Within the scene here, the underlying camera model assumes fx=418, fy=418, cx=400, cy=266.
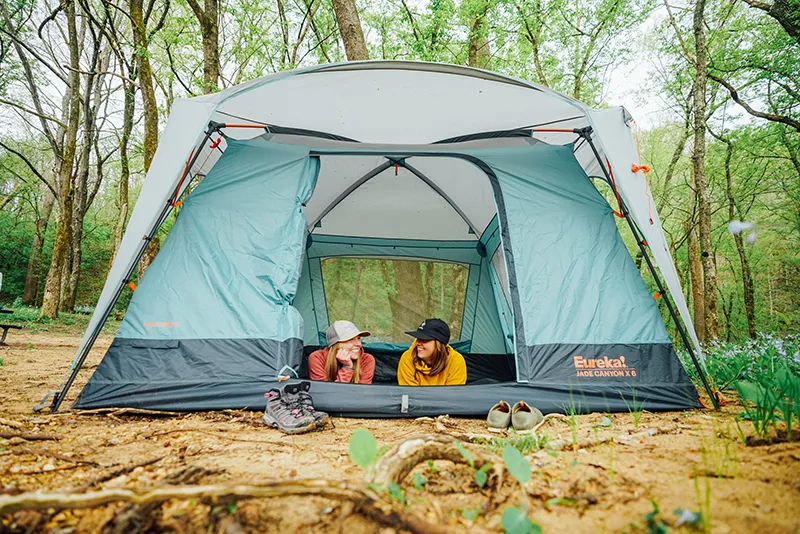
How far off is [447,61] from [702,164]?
5.35 m

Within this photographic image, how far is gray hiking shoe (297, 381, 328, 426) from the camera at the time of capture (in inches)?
92.0

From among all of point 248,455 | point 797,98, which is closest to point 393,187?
point 248,455

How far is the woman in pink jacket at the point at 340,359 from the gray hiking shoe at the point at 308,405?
898 mm

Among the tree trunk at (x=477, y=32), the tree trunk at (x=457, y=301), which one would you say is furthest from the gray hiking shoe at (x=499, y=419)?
the tree trunk at (x=477, y=32)

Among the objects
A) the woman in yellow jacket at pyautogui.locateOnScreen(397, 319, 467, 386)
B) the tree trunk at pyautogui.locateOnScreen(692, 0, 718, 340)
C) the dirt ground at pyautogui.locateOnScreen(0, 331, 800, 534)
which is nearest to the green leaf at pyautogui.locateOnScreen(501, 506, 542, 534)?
the dirt ground at pyautogui.locateOnScreen(0, 331, 800, 534)

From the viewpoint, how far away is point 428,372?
11.3 ft

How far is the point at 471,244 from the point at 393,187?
3.67 ft

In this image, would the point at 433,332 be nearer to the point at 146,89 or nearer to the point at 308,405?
the point at 308,405

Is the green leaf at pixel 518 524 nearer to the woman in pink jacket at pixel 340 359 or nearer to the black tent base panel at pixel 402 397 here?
the black tent base panel at pixel 402 397

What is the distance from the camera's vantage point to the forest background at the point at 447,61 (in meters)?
6.61

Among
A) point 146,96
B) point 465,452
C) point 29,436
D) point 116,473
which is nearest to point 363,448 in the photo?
point 465,452

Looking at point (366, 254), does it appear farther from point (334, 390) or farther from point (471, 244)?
point (334, 390)

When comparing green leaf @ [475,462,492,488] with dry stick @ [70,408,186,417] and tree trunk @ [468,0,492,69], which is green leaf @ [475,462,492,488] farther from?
tree trunk @ [468,0,492,69]

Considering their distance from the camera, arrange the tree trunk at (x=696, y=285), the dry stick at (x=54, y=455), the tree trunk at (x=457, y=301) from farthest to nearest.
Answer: the tree trunk at (x=696, y=285) < the tree trunk at (x=457, y=301) < the dry stick at (x=54, y=455)
